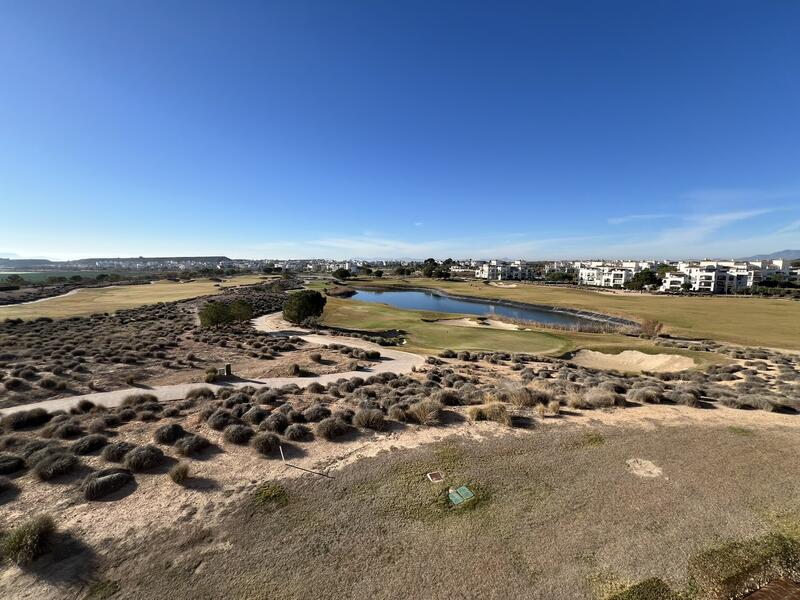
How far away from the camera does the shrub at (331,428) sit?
10.9m

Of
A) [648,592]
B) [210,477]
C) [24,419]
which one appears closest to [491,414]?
[648,592]

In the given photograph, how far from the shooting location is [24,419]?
40.8 ft

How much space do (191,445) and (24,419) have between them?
815 cm

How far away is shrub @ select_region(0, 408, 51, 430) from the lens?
12.1 m

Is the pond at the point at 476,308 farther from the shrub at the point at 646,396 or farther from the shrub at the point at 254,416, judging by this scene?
the shrub at the point at 254,416

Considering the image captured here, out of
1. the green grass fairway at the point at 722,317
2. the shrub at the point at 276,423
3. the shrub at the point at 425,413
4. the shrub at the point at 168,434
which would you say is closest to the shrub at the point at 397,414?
the shrub at the point at 425,413

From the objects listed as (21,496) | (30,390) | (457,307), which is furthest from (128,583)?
(457,307)

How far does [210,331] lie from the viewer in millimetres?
36938

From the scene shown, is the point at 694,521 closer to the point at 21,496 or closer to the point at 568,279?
the point at 21,496

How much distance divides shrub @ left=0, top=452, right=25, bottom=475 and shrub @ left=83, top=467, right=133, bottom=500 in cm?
237

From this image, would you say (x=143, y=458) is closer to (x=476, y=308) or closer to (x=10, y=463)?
(x=10, y=463)

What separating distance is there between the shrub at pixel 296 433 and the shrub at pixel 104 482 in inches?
157

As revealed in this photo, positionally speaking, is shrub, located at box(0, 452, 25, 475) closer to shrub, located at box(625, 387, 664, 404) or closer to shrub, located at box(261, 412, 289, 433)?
shrub, located at box(261, 412, 289, 433)

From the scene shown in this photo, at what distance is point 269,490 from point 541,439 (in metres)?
8.09
